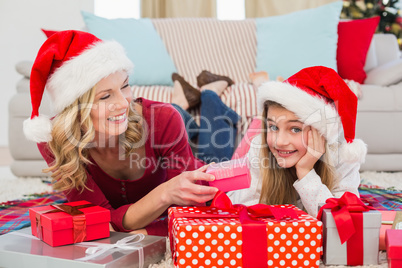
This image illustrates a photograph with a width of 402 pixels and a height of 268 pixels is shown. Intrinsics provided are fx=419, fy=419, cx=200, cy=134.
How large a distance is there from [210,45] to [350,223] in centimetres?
220

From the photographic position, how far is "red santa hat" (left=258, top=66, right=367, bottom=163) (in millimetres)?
1293

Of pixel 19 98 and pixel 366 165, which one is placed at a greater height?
pixel 19 98

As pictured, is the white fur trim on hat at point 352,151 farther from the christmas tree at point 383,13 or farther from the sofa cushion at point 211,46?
the christmas tree at point 383,13

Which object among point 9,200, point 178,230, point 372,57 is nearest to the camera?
point 178,230

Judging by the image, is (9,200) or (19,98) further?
(19,98)

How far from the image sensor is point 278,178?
1.43 m

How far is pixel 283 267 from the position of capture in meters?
0.97

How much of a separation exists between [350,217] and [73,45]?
36.0 inches

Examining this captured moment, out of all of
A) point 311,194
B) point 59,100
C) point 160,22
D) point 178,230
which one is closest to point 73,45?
point 59,100

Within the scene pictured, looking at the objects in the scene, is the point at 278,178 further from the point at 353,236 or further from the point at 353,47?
the point at 353,47

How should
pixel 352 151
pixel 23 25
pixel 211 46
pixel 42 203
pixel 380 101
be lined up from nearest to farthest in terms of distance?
1. pixel 352 151
2. pixel 42 203
3. pixel 380 101
4. pixel 211 46
5. pixel 23 25

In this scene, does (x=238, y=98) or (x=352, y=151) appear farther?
(x=238, y=98)

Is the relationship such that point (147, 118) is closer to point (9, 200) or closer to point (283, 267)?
point (283, 267)

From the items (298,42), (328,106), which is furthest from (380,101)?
(328,106)
